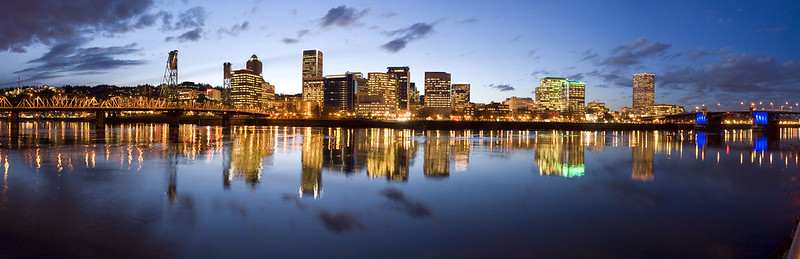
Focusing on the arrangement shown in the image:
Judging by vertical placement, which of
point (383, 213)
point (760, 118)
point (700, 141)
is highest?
point (760, 118)

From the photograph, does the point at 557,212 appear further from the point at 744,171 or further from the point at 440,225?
the point at 744,171

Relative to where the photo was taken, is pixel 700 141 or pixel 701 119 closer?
pixel 700 141

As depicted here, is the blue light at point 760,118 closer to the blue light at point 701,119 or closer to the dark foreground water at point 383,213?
the blue light at point 701,119

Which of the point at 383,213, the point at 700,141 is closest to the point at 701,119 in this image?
the point at 700,141

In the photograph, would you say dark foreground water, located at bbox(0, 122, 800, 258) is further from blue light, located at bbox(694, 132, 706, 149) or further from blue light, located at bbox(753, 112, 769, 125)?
blue light, located at bbox(753, 112, 769, 125)

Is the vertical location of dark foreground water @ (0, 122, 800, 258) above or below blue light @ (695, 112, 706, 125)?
below

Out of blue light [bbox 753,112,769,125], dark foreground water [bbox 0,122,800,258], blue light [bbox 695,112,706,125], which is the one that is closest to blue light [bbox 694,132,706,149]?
dark foreground water [bbox 0,122,800,258]

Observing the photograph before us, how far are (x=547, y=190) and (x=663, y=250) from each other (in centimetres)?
693

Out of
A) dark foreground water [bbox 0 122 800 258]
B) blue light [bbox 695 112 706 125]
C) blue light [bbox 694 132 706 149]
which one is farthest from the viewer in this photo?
blue light [bbox 695 112 706 125]

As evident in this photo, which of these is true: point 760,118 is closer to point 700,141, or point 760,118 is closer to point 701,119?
point 701,119

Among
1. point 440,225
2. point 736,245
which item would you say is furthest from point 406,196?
point 736,245

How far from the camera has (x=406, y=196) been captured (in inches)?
552

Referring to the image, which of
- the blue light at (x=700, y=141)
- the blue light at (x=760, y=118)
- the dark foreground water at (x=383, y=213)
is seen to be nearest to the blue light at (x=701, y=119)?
the blue light at (x=760, y=118)

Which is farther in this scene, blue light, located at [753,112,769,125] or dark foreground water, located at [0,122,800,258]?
blue light, located at [753,112,769,125]
